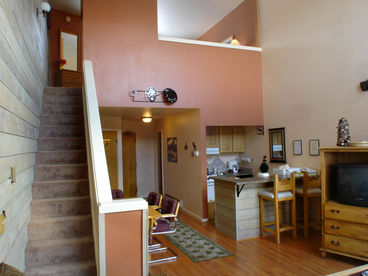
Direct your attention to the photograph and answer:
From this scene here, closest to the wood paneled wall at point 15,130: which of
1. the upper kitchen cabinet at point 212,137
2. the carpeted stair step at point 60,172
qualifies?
the carpeted stair step at point 60,172

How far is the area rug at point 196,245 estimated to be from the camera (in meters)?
3.98

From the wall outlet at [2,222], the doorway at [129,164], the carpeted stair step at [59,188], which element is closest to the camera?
the wall outlet at [2,222]

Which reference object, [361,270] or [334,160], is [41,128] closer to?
[361,270]

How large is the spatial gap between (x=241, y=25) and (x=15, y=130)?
6.03 metres

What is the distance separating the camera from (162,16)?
7340 mm

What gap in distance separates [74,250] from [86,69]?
2043 millimetres

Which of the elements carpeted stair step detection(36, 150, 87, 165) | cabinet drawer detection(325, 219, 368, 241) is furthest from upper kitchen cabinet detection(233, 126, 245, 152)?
carpeted stair step detection(36, 150, 87, 165)

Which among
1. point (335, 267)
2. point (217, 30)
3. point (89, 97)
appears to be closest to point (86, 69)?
point (89, 97)

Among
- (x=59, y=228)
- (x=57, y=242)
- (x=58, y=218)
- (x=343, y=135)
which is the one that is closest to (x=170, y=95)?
(x=343, y=135)

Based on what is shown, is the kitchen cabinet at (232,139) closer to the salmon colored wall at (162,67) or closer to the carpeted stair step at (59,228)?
the salmon colored wall at (162,67)

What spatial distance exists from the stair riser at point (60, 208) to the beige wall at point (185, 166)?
3196 millimetres

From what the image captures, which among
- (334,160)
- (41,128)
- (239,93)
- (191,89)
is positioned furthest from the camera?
(239,93)

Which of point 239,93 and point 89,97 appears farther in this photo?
point 239,93

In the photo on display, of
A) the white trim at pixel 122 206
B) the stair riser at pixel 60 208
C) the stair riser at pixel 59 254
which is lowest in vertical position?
the stair riser at pixel 59 254
